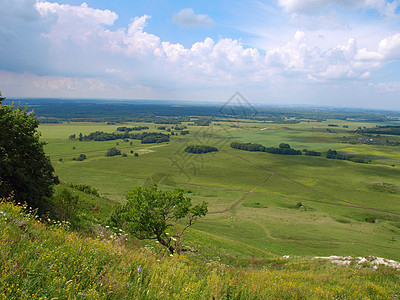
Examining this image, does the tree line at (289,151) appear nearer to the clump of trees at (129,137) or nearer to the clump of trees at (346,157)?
the clump of trees at (346,157)

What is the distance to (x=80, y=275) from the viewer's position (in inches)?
189

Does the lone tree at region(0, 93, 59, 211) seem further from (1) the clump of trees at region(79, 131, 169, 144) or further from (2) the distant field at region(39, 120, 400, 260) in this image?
(1) the clump of trees at region(79, 131, 169, 144)

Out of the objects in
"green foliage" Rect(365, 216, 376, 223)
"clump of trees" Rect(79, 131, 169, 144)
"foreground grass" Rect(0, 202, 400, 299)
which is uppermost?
"foreground grass" Rect(0, 202, 400, 299)

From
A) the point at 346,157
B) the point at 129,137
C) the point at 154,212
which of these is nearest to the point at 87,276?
the point at 154,212

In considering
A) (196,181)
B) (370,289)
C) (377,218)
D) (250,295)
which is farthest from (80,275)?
(196,181)

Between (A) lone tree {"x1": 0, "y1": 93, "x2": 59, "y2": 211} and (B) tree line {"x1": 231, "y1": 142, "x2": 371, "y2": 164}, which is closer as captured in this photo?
(A) lone tree {"x1": 0, "y1": 93, "x2": 59, "y2": 211}

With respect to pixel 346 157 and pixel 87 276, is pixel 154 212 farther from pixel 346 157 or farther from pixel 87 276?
pixel 346 157

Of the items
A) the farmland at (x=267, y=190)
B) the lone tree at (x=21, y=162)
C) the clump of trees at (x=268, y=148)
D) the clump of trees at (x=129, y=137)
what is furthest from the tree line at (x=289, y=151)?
the lone tree at (x=21, y=162)

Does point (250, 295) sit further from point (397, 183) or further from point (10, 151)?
point (397, 183)

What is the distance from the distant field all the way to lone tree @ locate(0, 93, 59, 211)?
1457 cm

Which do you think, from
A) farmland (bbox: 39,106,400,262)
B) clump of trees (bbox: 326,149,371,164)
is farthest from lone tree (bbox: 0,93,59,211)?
clump of trees (bbox: 326,149,371,164)

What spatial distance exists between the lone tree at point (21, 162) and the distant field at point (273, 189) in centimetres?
1457

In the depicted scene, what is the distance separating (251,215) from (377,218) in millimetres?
32475

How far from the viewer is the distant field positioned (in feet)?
126
